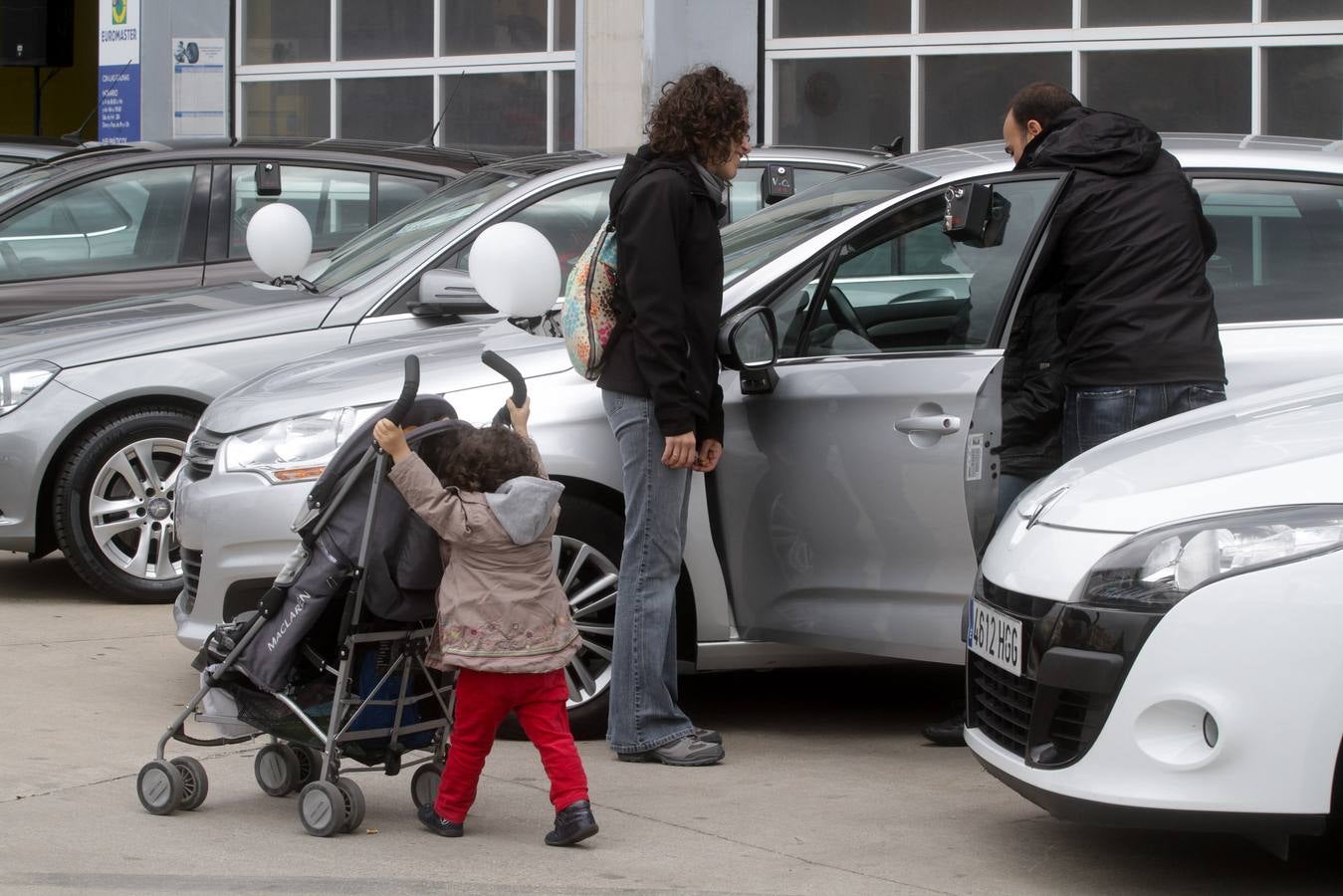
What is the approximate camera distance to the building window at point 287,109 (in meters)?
16.5

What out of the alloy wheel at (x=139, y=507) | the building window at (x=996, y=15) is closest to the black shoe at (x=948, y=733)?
the alloy wheel at (x=139, y=507)

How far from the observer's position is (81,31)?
2394cm

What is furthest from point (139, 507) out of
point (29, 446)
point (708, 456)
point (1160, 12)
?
point (1160, 12)

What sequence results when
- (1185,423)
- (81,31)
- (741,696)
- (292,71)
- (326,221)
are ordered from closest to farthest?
(1185,423) < (741,696) < (326,221) < (292,71) < (81,31)

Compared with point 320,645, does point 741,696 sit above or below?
below

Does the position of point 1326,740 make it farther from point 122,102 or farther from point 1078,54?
point 122,102

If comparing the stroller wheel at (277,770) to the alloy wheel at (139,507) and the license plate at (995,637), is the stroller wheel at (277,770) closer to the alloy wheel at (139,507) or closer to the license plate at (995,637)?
the license plate at (995,637)

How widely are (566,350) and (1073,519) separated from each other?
1770mm

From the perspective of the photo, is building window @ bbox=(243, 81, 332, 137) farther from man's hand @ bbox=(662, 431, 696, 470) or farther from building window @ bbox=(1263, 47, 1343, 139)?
man's hand @ bbox=(662, 431, 696, 470)

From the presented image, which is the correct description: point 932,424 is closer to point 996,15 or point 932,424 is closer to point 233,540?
point 233,540

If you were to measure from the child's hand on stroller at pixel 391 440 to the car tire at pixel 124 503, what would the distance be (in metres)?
3.39

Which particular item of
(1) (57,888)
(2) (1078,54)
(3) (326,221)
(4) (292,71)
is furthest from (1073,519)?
(4) (292,71)

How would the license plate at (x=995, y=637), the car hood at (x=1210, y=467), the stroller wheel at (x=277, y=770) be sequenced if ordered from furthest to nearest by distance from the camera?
the stroller wheel at (x=277, y=770)
the license plate at (x=995, y=637)
the car hood at (x=1210, y=467)

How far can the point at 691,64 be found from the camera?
44.7 ft
